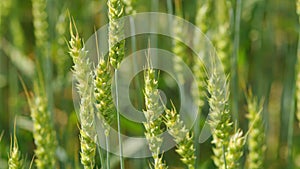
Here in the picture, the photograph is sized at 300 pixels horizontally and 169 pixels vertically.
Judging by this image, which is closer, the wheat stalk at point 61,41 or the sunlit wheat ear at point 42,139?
the sunlit wheat ear at point 42,139

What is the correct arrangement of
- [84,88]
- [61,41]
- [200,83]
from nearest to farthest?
[84,88] < [200,83] < [61,41]

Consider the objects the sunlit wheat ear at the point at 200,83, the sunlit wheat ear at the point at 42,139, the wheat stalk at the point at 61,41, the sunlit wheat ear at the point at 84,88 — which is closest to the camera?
the sunlit wheat ear at the point at 84,88

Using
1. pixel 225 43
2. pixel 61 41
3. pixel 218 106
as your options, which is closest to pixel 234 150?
pixel 218 106

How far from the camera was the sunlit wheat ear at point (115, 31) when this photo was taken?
0.89 meters

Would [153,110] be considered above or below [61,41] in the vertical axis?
below

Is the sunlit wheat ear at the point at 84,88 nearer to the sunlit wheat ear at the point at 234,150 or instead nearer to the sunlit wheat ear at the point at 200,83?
the sunlit wheat ear at the point at 234,150

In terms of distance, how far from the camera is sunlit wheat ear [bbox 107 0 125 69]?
0.89 meters

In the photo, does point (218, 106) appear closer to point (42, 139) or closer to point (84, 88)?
point (84, 88)

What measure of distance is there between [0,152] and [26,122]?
0.11 m

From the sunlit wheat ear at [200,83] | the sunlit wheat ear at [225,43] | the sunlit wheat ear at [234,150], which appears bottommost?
the sunlit wheat ear at [234,150]

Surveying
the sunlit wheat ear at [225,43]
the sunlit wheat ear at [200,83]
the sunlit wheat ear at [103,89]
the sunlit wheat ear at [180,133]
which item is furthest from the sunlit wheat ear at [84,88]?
the sunlit wheat ear at [225,43]

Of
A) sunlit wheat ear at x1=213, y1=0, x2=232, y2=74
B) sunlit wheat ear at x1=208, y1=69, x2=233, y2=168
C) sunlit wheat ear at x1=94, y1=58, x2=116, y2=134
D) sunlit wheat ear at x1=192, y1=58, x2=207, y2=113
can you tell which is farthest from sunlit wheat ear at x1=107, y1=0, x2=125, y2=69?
sunlit wheat ear at x1=213, y1=0, x2=232, y2=74

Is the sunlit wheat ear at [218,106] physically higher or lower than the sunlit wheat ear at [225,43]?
lower

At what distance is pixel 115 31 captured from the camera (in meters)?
0.89
